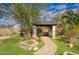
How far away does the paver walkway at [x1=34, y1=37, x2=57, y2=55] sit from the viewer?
79.0 inches

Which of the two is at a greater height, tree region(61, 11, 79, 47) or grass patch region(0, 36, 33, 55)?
tree region(61, 11, 79, 47)

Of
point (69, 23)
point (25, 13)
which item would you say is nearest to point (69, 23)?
point (69, 23)

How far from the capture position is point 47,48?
2.02 meters

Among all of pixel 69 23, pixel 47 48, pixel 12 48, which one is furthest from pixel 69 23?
pixel 12 48

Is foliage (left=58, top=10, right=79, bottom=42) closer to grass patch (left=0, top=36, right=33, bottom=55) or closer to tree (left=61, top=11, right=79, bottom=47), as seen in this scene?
tree (left=61, top=11, right=79, bottom=47)

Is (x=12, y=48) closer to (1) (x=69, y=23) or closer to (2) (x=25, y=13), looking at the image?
(2) (x=25, y=13)

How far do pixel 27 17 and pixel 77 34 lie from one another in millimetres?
494

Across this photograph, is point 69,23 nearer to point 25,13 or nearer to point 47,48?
point 47,48

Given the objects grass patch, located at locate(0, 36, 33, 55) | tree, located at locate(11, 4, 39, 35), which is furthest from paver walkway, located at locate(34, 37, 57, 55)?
tree, located at locate(11, 4, 39, 35)

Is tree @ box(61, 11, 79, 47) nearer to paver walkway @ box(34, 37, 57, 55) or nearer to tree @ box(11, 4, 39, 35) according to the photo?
paver walkway @ box(34, 37, 57, 55)

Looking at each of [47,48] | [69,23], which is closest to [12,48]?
[47,48]

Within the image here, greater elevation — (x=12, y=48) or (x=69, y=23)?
(x=69, y=23)

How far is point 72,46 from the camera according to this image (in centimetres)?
201
